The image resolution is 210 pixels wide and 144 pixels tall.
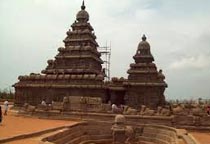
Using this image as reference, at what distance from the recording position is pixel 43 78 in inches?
1449

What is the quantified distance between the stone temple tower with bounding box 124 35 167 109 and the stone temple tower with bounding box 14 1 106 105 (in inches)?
130

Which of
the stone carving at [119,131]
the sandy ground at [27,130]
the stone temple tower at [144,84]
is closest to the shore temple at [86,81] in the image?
the stone temple tower at [144,84]

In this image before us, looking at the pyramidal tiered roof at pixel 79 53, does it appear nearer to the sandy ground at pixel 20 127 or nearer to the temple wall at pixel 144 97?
the temple wall at pixel 144 97

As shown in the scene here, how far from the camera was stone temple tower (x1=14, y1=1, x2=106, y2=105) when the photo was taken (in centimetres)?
3466

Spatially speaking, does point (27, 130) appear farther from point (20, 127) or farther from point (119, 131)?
point (119, 131)

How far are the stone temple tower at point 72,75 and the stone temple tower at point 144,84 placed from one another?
329 centimetres

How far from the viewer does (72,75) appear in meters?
35.5

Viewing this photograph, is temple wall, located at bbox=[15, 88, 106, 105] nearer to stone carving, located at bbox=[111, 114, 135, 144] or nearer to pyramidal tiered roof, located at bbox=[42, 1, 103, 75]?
pyramidal tiered roof, located at bbox=[42, 1, 103, 75]

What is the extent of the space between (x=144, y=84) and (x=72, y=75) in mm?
7524

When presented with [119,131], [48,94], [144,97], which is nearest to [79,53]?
[48,94]

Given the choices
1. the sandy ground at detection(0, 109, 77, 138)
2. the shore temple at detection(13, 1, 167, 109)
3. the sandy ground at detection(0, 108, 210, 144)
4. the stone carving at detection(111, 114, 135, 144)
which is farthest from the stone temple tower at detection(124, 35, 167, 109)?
the stone carving at detection(111, 114, 135, 144)

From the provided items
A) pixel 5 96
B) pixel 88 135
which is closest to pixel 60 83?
pixel 88 135

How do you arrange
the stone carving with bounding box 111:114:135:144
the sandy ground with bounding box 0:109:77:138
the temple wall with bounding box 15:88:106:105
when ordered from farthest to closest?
the temple wall with bounding box 15:88:106:105 < the stone carving with bounding box 111:114:135:144 < the sandy ground with bounding box 0:109:77:138

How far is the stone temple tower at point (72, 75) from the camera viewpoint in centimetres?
3466
